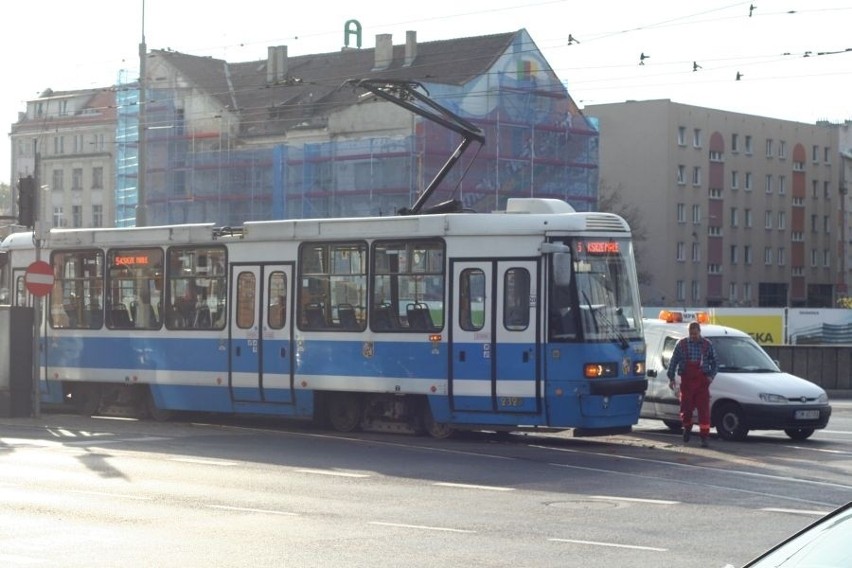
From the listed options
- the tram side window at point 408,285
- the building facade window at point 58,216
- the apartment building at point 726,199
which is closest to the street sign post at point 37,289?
the tram side window at point 408,285

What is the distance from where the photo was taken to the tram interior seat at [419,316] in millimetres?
21109

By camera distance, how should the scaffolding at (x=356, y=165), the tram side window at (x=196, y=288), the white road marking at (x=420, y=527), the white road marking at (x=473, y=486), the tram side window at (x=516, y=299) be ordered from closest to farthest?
the white road marking at (x=420, y=527) < the white road marking at (x=473, y=486) < the tram side window at (x=516, y=299) < the tram side window at (x=196, y=288) < the scaffolding at (x=356, y=165)

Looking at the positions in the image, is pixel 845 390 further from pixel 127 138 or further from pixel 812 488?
pixel 127 138

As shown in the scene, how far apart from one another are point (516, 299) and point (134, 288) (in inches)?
302

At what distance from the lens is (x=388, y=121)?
75875 mm

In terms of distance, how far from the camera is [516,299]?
66.5 ft

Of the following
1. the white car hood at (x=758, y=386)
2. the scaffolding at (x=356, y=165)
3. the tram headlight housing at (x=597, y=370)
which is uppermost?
the scaffolding at (x=356, y=165)

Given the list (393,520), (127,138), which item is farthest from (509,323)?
(127,138)

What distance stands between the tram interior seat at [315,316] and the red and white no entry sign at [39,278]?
5102mm

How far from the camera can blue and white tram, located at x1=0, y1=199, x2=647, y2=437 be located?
20000 mm

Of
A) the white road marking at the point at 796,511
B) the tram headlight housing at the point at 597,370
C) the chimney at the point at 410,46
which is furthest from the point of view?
the chimney at the point at 410,46

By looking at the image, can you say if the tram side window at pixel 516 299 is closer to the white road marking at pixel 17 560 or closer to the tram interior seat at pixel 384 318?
the tram interior seat at pixel 384 318

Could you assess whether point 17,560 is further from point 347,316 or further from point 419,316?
point 347,316

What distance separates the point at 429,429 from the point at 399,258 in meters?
2.41
